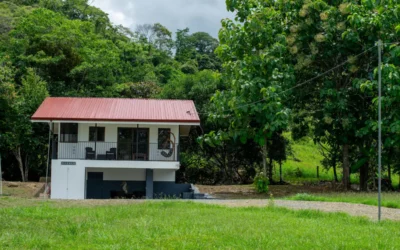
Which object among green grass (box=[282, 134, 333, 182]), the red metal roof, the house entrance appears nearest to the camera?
the red metal roof

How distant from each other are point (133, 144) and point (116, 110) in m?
1.95

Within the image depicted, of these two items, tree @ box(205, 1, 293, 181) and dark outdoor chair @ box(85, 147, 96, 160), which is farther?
dark outdoor chair @ box(85, 147, 96, 160)

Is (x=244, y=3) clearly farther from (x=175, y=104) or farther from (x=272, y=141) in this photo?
(x=272, y=141)

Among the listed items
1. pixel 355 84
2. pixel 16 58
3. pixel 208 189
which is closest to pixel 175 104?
pixel 208 189

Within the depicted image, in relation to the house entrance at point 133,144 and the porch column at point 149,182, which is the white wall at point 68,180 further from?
the porch column at point 149,182

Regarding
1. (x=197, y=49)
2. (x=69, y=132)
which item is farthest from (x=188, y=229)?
(x=197, y=49)

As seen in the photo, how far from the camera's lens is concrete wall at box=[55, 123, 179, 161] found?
24891 mm

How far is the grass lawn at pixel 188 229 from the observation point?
859cm

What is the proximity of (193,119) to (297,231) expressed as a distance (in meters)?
14.9

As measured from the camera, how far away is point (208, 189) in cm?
2608

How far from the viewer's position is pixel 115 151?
24.7m

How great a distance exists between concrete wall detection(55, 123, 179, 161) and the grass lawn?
11352 mm

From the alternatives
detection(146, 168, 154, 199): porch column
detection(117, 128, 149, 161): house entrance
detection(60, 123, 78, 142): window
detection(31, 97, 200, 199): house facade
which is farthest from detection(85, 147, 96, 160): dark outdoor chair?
detection(146, 168, 154, 199): porch column

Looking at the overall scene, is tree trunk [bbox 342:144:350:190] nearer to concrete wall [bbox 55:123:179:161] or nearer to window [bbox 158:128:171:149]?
concrete wall [bbox 55:123:179:161]
